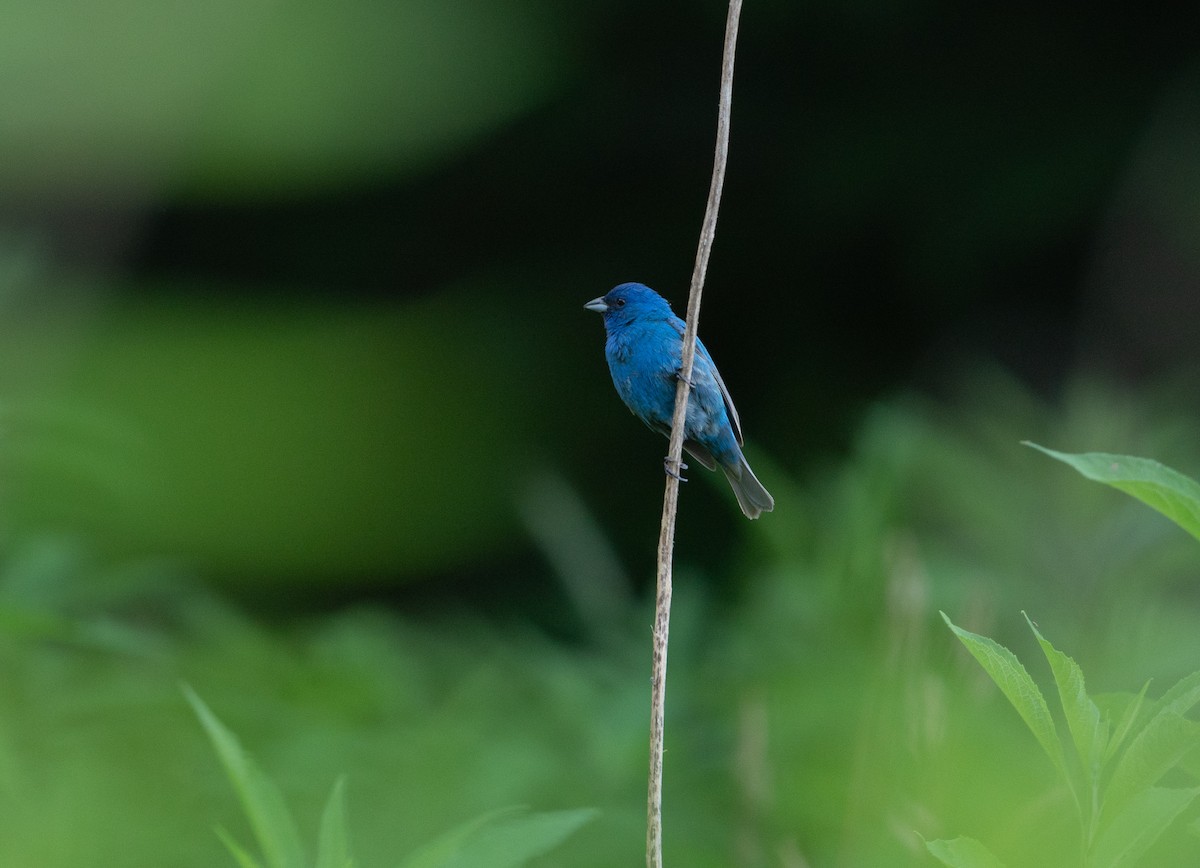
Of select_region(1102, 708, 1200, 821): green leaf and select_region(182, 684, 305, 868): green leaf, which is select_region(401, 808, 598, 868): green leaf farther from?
select_region(1102, 708, 1200, 821): green leaf

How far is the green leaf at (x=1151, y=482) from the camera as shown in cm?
79

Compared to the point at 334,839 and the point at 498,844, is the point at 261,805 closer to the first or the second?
the point at 334,839

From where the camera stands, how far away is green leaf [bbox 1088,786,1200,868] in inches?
30.7

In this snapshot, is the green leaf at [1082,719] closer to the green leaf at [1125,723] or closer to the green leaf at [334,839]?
the green leaf at [1125,723]

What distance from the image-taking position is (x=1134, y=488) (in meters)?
0.82

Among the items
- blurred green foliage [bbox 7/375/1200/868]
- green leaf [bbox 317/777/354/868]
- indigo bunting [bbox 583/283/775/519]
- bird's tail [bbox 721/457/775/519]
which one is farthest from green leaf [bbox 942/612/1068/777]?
bird's tail [bbox 721/457/775/519]

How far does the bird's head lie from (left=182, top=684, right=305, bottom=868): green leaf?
165 cm

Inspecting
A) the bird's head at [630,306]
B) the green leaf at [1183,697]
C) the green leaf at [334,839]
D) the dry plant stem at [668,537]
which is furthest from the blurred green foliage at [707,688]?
the bird's head at [630,306]

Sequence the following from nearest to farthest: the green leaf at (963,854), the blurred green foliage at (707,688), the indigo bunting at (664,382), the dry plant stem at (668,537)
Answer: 1. the green leaf at (963,854)
2. the dry plant stem at (668,537)
3. the blurred green foliage at (707,688)
4. the indigo bunting at (664,382)

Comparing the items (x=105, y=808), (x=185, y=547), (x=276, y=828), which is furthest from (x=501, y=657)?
(x=276, y=828)

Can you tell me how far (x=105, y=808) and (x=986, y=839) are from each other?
3.37 feet

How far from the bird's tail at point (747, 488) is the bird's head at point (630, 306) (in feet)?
1.23

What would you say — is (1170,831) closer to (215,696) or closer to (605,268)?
(215,696)

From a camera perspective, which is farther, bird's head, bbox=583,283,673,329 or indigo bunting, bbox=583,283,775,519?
bird's head, bbox=583,283,673,329
